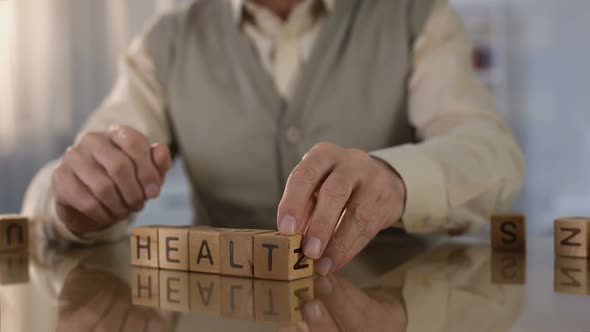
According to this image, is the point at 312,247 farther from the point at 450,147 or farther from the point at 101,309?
the point at 450,147

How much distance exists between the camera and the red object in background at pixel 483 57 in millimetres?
3995

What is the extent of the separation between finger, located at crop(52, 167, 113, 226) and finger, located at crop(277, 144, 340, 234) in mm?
409

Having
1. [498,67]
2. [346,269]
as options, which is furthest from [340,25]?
[498,67]

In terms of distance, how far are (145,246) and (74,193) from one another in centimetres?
22

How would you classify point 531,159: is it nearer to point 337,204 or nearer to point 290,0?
point 290,0

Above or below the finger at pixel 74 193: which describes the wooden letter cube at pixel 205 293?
below

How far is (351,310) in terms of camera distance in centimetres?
59

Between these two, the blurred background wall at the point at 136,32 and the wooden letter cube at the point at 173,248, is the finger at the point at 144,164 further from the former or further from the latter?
the blurred background wall at the point at 136,32

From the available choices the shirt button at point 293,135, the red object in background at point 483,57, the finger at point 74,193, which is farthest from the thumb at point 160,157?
the red object in background at point 483,57

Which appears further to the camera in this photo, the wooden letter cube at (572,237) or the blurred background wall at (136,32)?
the blurred background wall at (136,32)

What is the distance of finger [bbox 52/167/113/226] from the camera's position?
1.03 m

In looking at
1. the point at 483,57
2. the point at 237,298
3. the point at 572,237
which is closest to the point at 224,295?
the point at 237,298

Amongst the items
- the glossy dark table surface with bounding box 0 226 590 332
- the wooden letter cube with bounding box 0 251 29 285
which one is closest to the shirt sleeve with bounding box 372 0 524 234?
the glossy dark table surface with bounding box 0 226 590 332

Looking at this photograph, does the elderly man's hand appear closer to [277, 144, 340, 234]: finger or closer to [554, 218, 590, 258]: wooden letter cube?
[277, 144, 340, 234]: finger
